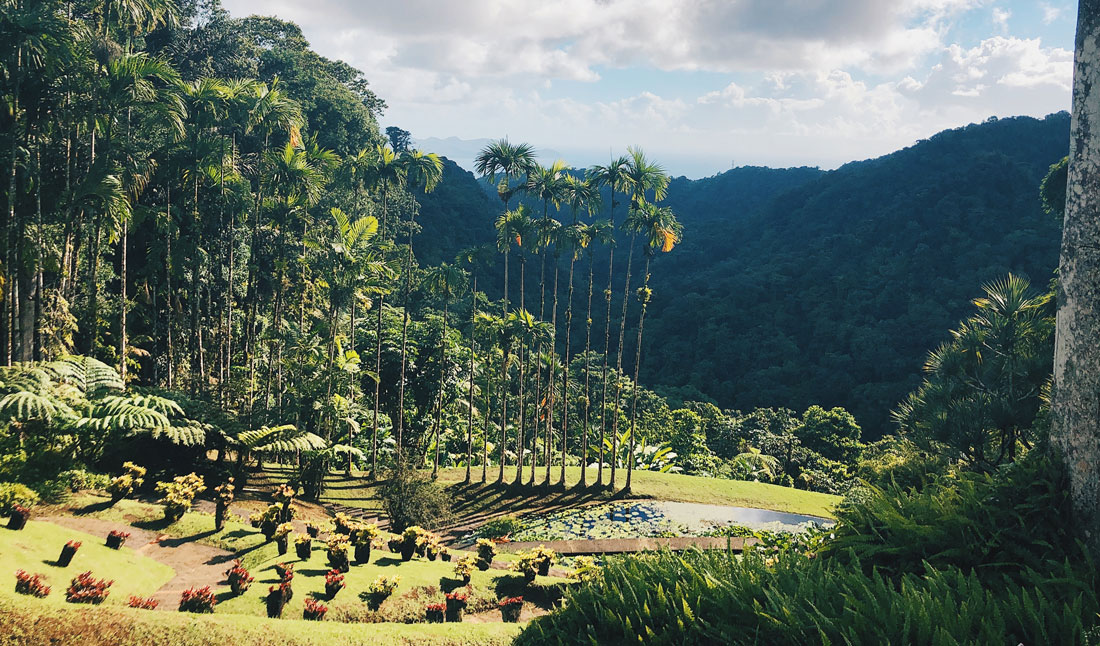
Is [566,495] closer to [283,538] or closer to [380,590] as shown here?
[283,538]

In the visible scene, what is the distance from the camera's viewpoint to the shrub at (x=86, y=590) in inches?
246

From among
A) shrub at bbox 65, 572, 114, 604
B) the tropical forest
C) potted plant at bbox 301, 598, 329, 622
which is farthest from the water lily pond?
shrub at bbox 65, 572, 114, 604

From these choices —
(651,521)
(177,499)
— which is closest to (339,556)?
(177,499)

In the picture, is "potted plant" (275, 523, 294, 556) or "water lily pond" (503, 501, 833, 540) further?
"water lily pond" (503, 501, 833, 540)

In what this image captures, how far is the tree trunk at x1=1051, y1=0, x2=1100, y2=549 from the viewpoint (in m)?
4.84

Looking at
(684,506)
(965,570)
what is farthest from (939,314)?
(965,570)

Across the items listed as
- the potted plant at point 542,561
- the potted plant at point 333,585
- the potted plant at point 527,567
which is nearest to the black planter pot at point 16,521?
the potted plant at point 333,585

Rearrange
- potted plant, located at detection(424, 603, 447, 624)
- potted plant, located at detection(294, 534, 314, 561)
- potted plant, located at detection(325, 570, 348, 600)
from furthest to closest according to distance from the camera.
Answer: potted plant, located at detection(294, 534, 314, 561) → potted plant, located at detection(325, 570, 348, 600) → potted plant, located at detection(424, 603, 447, 624)

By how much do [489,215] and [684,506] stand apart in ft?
162

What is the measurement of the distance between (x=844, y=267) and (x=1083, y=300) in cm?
5544

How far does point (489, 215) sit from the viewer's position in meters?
62.9

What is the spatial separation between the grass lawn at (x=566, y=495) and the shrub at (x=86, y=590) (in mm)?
9608

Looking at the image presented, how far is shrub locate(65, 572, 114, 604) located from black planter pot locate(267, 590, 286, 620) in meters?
1.71

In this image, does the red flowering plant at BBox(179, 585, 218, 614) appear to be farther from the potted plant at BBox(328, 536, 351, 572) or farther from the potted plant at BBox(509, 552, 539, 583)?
the potted plant at BBox(509, 552, 539, 583)
